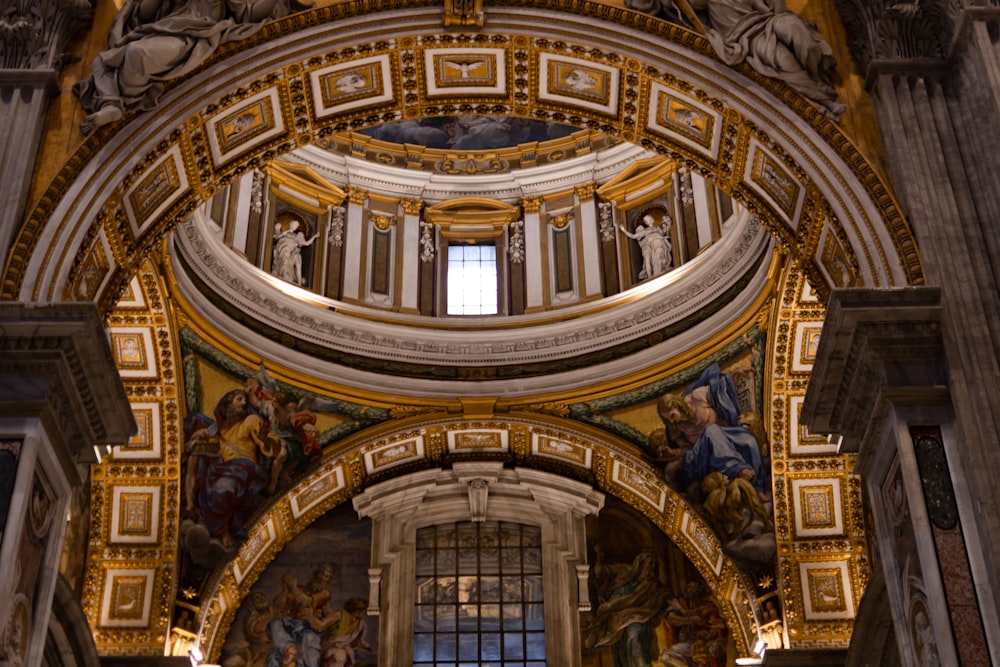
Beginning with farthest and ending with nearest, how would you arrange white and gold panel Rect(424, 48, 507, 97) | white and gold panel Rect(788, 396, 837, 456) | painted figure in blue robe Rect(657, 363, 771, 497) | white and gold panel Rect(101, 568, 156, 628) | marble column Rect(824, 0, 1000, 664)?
painted figure in blue robe Rect(657, 363, 771, 497)
white and gold panel Rect(788, 396, 837, 456)
white and gold panel Rect(101, 568, 156, 628)
white and gold panel Rect(424, 48, 507, 97)
marble column Rect(824, 0, 1000, 664)

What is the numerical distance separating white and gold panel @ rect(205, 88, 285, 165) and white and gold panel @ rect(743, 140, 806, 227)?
14.7ft

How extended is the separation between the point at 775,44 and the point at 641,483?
8.25 meters

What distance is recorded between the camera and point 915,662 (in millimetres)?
9883

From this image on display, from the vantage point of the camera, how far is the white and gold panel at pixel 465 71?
13414mm

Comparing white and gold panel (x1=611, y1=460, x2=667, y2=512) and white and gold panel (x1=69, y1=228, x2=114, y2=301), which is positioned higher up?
white and gold panel (x1=611, y1=460, x2=667, y2=512)

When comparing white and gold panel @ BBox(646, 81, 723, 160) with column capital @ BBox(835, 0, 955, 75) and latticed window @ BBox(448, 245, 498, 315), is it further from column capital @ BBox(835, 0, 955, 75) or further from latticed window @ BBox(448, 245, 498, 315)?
latticed window @ BBox(448, 245, 498, 315)

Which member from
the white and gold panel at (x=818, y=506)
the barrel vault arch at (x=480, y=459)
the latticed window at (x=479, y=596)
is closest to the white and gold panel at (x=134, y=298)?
the barrel vault arch at (x=480, y=459)

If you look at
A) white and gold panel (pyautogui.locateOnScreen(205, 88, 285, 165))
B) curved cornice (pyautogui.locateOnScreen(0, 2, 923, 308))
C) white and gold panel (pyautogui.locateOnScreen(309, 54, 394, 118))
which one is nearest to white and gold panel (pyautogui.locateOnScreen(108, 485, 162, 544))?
curved cornice (pyautogui.locateOnScreen(0, 2, 923, 308))

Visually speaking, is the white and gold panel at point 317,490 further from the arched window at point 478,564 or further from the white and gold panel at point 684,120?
the white and gold panel at point 684,120

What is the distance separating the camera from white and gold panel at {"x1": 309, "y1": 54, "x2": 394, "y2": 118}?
13227 mm

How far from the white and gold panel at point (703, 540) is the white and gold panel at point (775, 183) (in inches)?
260

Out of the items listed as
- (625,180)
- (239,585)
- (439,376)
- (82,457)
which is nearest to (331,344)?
Answer: (439,376)

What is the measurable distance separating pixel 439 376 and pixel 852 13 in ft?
29.3

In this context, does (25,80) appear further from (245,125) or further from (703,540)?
(703,540)
